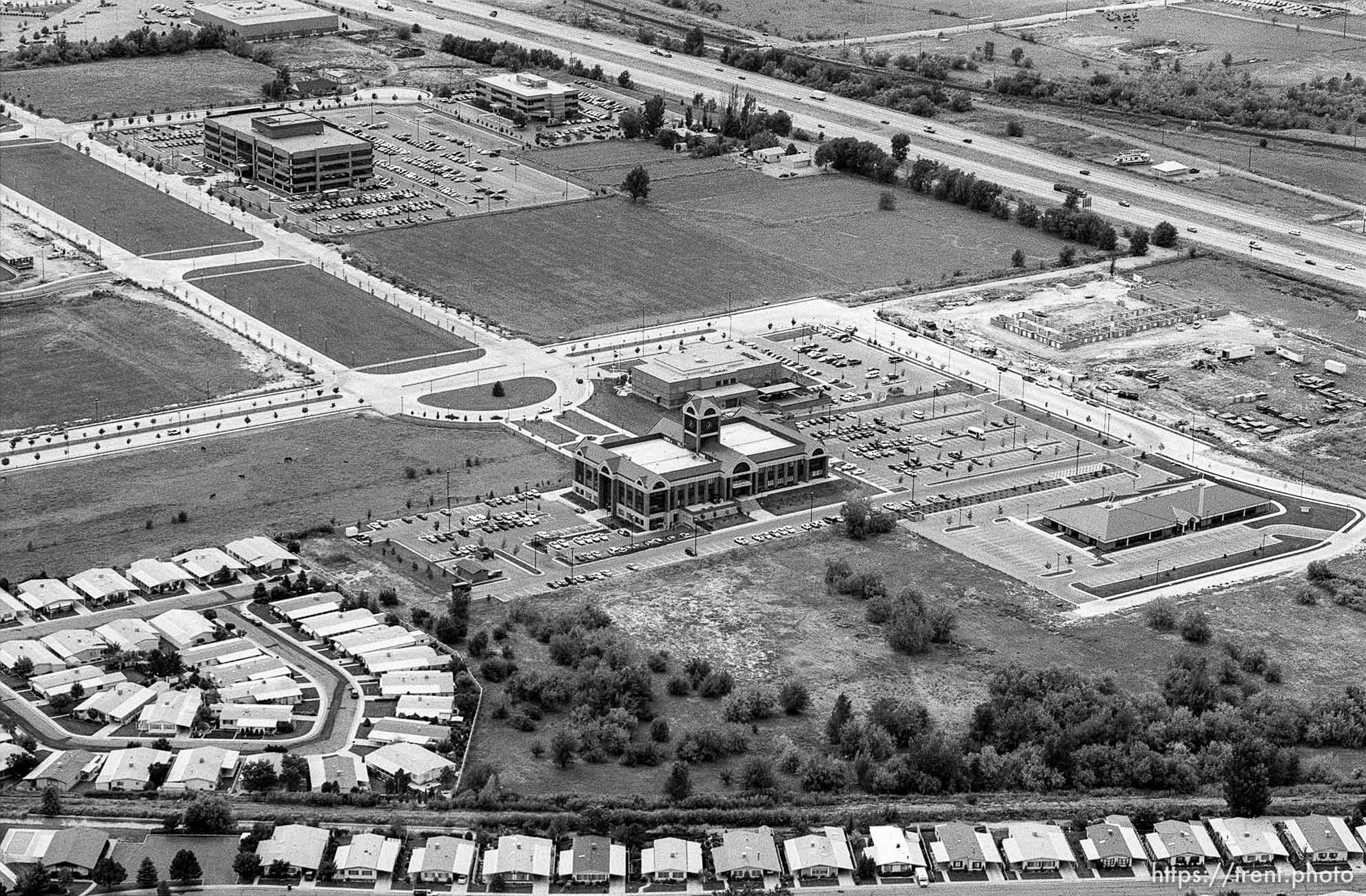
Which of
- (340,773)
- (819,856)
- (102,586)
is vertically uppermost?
(819,856)

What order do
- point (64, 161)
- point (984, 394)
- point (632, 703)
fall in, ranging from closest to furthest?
point (632, 703)
point (984, 394)
point (64, 161)

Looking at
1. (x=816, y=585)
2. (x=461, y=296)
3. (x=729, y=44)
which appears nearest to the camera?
(x=816, y=585)

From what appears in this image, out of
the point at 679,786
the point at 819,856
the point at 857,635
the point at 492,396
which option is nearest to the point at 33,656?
the point at 679,786

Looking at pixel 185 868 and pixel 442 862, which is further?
pixel 442 862

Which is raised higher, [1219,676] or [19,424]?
[1219,676]

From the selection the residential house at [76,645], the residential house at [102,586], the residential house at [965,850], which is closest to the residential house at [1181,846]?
the residential house at [965,850]

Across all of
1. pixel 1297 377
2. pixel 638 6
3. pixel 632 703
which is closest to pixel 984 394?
pixel 1297 377

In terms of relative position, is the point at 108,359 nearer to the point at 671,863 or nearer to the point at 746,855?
the point at 671,863

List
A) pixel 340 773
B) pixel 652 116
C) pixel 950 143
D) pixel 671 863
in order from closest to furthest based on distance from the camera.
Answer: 1. pixel 671 863
2. pixel 340 773
3. pixel 950 143
4. pixel 652 116

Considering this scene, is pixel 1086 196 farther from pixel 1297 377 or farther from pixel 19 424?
pixel 19 424
